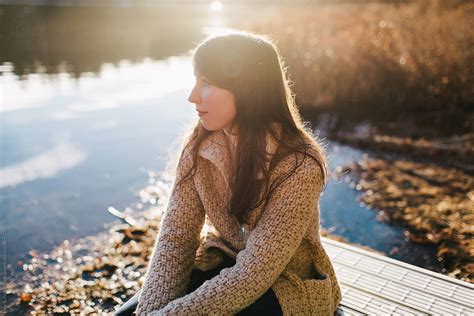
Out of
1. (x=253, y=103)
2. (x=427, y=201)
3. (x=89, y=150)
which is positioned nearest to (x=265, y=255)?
(x=253, y=103)

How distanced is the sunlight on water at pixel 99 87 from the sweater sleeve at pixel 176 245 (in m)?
6.19

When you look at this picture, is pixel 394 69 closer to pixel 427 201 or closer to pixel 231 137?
pixel 427 201

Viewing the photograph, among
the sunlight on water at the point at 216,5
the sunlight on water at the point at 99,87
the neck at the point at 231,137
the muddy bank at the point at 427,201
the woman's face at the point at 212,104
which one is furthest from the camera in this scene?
the sunlight on water at the point at 216,5

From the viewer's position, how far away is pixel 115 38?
49.1ft

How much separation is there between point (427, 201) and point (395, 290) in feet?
7.22

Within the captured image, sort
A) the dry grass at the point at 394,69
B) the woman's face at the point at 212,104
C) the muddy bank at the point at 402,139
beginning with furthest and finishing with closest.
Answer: the dry grass at the point at 394,69, the muddy bank at the point at 402,139, the woman's face at the point at 212,104

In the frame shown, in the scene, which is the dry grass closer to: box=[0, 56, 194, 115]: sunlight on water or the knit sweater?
box=[0, 56, 194, 115]: sunlight on water

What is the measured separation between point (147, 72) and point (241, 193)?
31.6 feet

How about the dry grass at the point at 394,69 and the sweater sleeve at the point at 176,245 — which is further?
the dry grass at the point at 394,69

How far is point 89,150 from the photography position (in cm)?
634

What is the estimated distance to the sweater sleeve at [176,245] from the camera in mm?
1848

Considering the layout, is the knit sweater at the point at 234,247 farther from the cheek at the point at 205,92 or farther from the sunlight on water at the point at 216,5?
the sunlight on water at the point at 216,5

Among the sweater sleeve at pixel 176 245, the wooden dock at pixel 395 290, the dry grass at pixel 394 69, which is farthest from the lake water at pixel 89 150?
the dry grass at pixel 394 69

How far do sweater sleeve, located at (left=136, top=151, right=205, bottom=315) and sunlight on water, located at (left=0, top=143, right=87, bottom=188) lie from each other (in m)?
3.96
